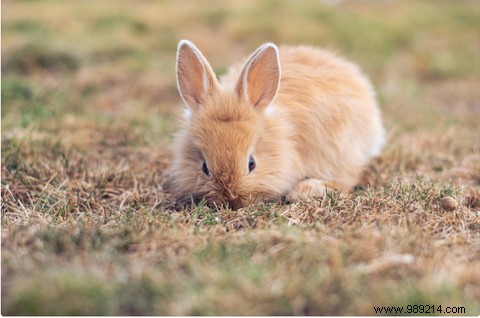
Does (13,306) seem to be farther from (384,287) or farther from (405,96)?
(405,96)

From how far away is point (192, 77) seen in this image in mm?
4723

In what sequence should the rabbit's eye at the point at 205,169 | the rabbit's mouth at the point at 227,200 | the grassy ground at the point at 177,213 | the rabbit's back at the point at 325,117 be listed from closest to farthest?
the grassy ground at the point at 177,213 < the rabbit's mouth at the point at 227,200 < the rabbit's eye at the point at 205,169 < the rabbit's back at the point at 325,117

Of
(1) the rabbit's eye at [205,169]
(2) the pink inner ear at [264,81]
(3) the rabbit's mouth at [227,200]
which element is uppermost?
(2) the pink inner ear at [264,81]

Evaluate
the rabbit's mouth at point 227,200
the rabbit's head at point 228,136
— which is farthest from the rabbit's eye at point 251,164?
the rabbit's mouth at point 227,200

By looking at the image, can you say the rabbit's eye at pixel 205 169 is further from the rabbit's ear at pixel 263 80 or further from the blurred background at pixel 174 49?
the blurred background at pixel 174 49

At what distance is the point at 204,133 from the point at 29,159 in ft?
6.06

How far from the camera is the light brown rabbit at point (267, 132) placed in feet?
14.1

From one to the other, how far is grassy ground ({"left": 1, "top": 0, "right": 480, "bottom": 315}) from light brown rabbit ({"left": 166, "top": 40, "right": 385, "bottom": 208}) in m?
0.27

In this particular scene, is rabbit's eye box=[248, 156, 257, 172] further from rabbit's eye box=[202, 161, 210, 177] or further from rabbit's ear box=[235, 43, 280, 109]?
rabbit's ear box=[235, 43, 280, 109]

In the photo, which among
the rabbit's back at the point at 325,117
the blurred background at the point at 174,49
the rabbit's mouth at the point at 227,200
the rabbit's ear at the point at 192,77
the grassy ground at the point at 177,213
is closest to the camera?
the grassy ground at the point at 177,213

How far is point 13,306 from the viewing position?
2.70m

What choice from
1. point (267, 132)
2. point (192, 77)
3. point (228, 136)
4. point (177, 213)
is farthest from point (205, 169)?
point (192, 77)

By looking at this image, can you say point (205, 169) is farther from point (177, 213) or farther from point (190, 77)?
point (190, 77)

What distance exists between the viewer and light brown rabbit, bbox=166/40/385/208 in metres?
4.29
